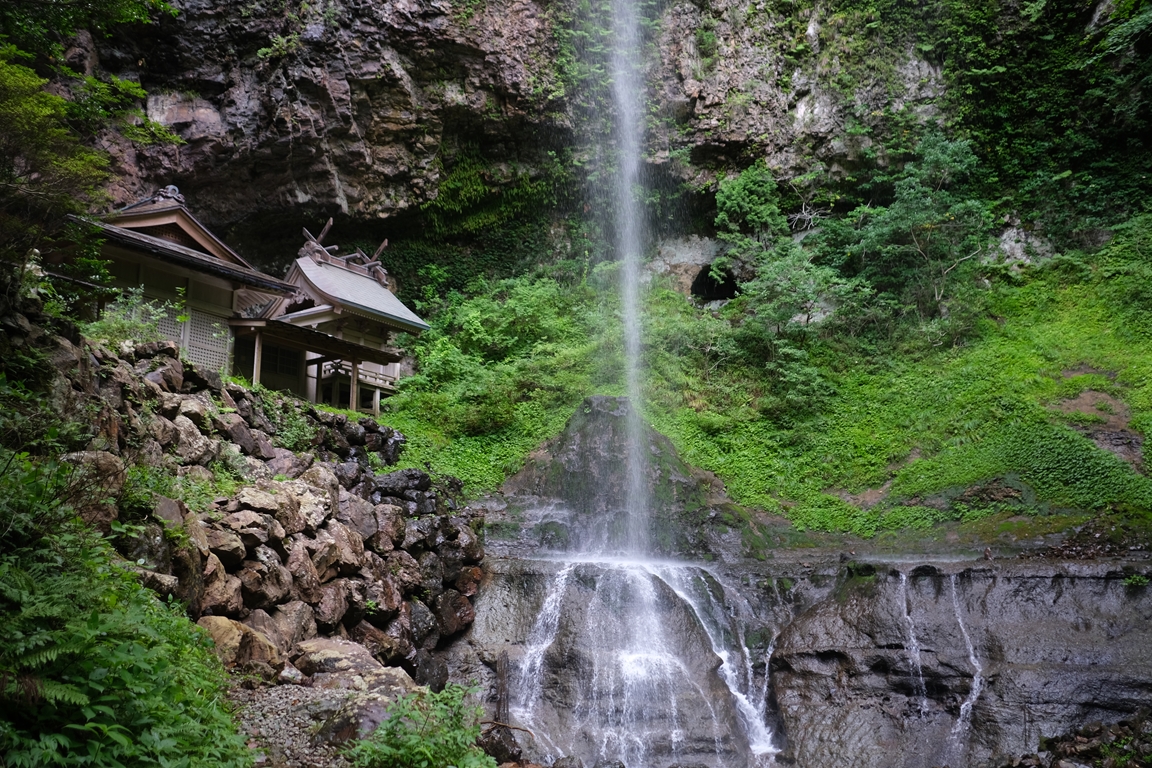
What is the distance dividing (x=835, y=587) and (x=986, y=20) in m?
20.7

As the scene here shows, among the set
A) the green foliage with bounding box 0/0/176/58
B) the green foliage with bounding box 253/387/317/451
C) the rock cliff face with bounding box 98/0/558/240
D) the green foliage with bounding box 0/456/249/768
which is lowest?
the green foliage with bounding box 0/456/249/768

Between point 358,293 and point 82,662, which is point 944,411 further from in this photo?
point 82,662

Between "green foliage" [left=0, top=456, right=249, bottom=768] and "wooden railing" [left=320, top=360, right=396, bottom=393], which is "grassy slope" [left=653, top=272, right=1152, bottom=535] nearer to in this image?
"wooden railing" [left=320, top=360, right=396, bottom=393]

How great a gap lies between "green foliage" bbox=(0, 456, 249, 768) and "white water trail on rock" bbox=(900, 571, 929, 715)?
9.50 metres

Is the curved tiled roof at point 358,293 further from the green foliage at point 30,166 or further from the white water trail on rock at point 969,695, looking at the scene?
the white water trail on rock at point 969,695

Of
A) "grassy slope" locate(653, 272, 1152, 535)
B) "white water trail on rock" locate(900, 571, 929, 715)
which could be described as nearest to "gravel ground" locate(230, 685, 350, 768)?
"white water trail on rock" locate(900, 571, 929, 715)

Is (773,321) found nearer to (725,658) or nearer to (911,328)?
(911,328)

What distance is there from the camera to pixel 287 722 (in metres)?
6.45

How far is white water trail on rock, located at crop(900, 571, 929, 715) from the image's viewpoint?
35.9 feet

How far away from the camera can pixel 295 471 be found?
1210cm

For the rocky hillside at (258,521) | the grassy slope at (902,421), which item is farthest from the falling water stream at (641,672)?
the grassy slope at (902,421)

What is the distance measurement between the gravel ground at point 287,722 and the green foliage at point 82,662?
33cm

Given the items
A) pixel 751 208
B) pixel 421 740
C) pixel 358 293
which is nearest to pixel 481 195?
pixel 358 293

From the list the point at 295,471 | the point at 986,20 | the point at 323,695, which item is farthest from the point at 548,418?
the point at 986,20
